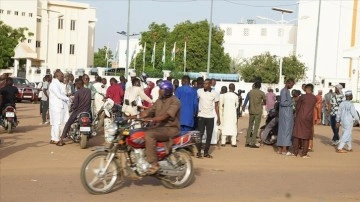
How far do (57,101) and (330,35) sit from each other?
65376mm

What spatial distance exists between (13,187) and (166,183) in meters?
2.26

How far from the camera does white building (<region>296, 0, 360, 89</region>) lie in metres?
73.2

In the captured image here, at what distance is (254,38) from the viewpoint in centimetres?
9444

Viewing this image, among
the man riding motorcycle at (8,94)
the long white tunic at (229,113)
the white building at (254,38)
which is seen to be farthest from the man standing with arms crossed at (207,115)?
the white building at (254,38)

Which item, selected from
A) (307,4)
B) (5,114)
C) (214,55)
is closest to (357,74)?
(214,55)

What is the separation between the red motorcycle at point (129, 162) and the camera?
28.8 ft

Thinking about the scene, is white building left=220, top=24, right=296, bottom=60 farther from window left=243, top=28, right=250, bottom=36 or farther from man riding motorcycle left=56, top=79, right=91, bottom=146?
man riding motorcycle left=56, top=79, right=91, bottom=146

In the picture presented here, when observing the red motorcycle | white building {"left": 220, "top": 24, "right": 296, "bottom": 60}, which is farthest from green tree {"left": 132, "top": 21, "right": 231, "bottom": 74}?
the red motorcycle

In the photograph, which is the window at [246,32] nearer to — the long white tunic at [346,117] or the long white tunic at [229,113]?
the long white tunic at [346,117]

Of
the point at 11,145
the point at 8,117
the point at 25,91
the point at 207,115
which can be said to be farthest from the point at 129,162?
the point at 25,91

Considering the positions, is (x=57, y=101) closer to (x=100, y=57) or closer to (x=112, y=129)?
(x=112, y=129)

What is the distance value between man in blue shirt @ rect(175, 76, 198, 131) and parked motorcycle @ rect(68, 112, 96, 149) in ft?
7.41

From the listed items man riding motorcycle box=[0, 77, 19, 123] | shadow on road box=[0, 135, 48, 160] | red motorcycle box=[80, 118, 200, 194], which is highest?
man riding motorcycle box=[0, 77, 19, 123]

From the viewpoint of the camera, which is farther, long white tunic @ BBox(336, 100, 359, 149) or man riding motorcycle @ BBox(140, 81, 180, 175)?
long white tunic @ BBox(336, 100, 359, 149)
